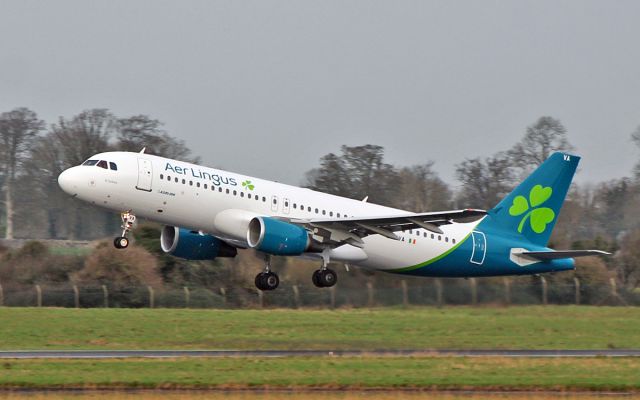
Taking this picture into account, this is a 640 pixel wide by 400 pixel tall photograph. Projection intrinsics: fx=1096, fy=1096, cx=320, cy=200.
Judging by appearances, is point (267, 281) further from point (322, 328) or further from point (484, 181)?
point (484, 181)

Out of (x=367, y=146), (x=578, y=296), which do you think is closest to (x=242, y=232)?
(x=578, y=296)

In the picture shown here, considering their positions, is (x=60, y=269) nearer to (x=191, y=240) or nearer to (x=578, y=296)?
(x=191, y=240)

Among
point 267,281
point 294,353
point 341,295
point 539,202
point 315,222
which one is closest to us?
point 294,353

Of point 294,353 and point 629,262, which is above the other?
point 629,262

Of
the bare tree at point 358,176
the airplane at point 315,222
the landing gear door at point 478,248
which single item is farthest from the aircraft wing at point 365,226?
the bare tree at point 358,176

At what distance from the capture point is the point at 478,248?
4012 cm

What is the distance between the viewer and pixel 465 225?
40469mm

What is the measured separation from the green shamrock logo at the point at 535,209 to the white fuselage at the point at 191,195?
19.1 ft

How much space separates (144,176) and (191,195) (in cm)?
161

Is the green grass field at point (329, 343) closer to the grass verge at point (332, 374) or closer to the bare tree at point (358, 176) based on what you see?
the grass verge at point (332, 374)

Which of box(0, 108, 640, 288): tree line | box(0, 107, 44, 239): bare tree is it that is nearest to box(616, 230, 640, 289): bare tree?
box(0, 108, 640, 288): tree line

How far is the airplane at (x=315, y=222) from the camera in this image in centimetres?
3475

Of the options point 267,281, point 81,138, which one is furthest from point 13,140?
point 267,281

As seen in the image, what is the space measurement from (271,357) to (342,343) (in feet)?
16.5
